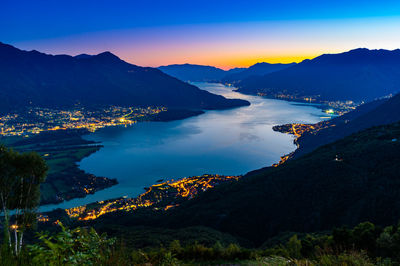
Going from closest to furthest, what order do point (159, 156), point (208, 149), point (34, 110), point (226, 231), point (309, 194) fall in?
point (226, 231), point (309, 194), point (159, 156), point (208, 149), point (34, 110)

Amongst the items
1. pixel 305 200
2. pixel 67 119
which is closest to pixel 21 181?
pixel 305 200

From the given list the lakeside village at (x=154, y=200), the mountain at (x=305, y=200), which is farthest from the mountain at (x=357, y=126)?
the mountain at (x=305, y=200)

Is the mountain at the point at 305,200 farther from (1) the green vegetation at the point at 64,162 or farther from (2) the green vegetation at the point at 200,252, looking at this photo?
(1) the green vegetation at the point at 64,162

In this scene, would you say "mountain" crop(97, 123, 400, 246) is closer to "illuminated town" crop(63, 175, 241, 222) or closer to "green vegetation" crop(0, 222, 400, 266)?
"illuminated town" crop(63, 175, 241, 222)

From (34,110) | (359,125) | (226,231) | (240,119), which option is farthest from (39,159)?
(34,110)

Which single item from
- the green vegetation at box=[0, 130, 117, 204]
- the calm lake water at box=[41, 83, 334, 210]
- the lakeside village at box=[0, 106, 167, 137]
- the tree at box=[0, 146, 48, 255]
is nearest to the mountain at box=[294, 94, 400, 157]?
the calm lake water at box=[41, 83, 334, 210]

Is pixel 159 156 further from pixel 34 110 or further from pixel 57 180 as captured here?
pixel 34 110

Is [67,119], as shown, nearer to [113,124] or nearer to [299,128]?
[113,124]
